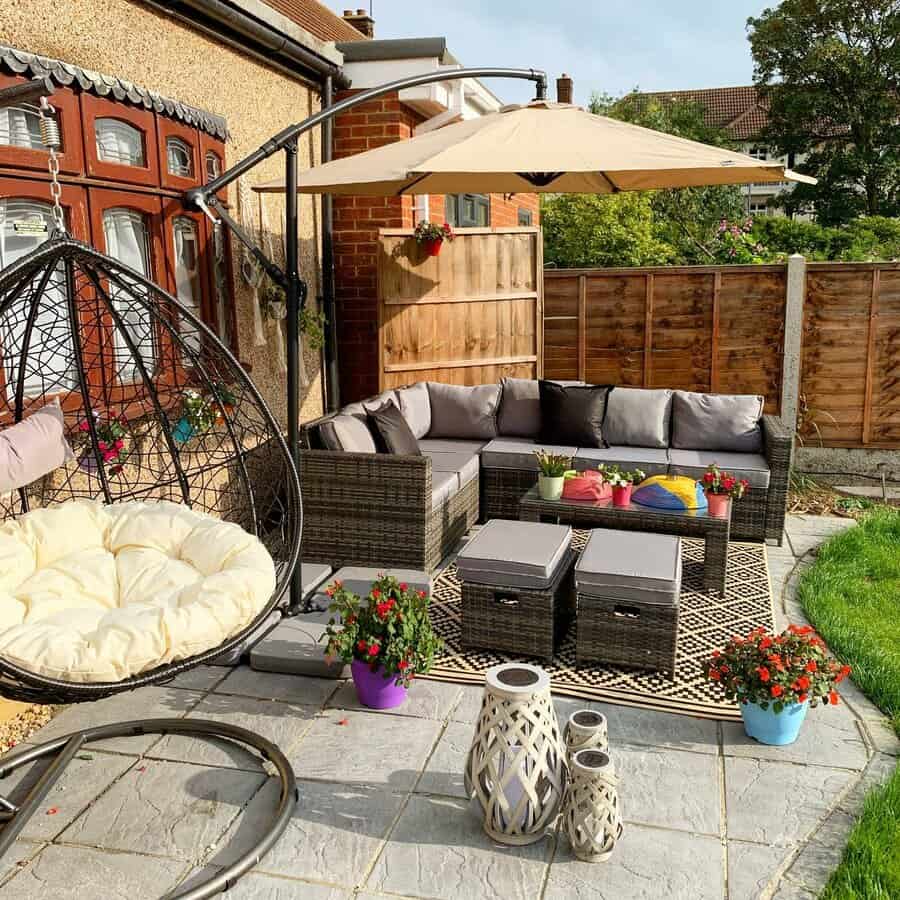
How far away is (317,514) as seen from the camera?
588cm

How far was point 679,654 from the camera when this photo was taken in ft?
15.0

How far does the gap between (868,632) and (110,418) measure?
13.2ft

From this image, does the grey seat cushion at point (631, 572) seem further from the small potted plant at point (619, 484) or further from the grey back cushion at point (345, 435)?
the grey back cushion at point (345, 435)

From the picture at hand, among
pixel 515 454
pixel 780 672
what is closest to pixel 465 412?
pixel 515 454

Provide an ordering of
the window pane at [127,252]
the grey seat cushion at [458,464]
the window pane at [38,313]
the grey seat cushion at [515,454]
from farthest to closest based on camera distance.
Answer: the grey seat cushion at [515,454] < the grey seat cushion at [458,464] < the window pane at [127,252] < the window pane at [38,313]

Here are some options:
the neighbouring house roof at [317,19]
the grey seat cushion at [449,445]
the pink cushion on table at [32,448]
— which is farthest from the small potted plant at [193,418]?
the neighbouring house roof at [317,19]

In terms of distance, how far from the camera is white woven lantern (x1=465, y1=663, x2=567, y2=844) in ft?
9.78

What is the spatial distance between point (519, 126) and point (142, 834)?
3603mm

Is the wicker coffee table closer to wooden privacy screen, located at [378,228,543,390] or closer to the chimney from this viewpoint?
wooden privacy screen, located at [378,228,543,390]

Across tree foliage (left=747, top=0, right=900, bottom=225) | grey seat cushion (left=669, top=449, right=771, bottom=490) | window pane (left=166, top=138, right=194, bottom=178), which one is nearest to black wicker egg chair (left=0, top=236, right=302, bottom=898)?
window pane (left=166, top=138, right=194, bottom=178)

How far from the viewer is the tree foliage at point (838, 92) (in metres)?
26.7

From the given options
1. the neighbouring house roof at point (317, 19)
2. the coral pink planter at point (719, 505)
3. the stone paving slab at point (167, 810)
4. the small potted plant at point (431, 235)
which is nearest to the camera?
the stone paving slab at point (167, 810)

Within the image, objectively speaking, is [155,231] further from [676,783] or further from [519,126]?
[676,783]

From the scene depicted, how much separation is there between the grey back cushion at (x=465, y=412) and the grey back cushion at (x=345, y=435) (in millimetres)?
1405
